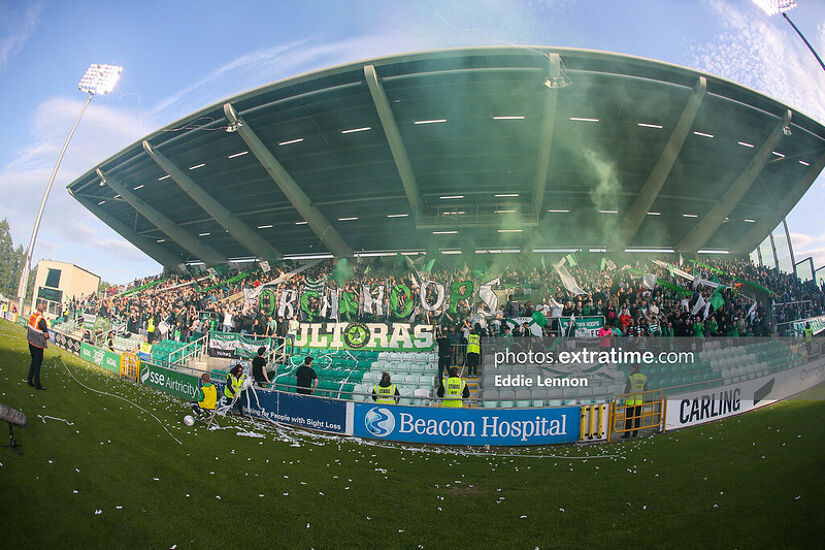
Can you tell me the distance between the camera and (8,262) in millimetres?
5398

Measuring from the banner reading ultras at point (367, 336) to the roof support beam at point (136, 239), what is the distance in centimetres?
2230

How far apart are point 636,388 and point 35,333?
13190mm

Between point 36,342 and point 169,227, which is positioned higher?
point 169,227

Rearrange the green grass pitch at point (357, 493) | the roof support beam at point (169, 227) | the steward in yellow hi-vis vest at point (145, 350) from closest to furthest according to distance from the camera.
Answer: the green grass pitch at point (357, 493)
the steward in yellow hi-vis vest at point (145, 350)
the roof support beam at point (169, 227)

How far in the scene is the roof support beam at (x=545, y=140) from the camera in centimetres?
1498

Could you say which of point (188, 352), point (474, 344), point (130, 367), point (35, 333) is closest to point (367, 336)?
point (474, 344)

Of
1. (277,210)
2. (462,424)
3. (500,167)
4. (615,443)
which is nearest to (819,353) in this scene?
(615,443)

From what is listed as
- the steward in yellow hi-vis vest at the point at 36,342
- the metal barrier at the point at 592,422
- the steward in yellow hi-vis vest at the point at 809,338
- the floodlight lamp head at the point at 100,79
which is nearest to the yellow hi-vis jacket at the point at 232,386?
the steward in yellow hi-vis vest at the point at 36,342

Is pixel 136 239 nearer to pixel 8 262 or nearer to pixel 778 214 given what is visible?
pixel 8 262

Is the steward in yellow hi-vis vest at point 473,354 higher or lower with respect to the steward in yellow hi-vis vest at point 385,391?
higher

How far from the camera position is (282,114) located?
1808cm

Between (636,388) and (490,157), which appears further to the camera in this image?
(490,157)

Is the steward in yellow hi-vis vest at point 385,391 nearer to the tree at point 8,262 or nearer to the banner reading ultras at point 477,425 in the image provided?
the banner reading ultras at point 477,425

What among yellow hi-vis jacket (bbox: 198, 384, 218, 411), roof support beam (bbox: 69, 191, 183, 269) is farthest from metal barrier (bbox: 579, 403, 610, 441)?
roof support beam (bbox: 69, 191, 183, 269)
